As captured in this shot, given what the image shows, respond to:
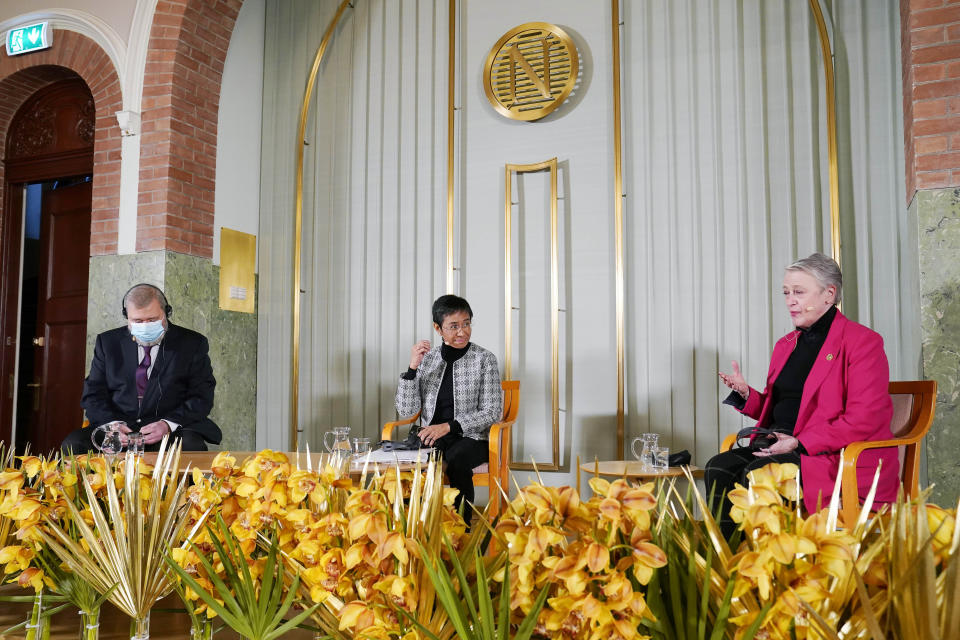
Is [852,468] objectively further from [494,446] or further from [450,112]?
[450,112]

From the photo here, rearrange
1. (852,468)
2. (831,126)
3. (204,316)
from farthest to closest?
(204,316) < (831,126) < (852,468)

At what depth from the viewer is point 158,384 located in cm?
399

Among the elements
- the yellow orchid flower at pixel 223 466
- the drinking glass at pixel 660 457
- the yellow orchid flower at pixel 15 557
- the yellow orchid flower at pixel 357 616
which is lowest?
the drinking glass at pixel 660 457

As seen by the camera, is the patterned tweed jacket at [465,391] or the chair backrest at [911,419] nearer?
the chair backrest at [911,419]

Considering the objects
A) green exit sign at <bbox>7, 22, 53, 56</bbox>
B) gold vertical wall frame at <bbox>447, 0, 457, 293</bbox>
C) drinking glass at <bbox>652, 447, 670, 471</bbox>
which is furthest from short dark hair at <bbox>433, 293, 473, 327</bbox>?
green exit sign at <bbox>7, 22, 53, 56</bbox>

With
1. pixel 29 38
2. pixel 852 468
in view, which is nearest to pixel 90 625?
pixel 852 468

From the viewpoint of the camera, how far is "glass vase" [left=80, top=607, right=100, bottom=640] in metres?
1.04

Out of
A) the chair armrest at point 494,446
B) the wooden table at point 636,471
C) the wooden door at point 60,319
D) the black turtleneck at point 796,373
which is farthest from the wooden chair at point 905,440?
the wooden door at point 60,319

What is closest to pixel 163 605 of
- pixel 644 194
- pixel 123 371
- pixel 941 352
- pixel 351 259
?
pixel 123 371

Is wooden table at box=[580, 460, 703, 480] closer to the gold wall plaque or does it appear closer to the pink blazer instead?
the pink blazer

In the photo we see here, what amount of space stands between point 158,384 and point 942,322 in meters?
3.70

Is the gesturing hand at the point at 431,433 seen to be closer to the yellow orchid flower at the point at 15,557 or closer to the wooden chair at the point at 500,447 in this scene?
the wooden chair at the point at 500,447

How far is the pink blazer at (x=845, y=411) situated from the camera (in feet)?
8.82

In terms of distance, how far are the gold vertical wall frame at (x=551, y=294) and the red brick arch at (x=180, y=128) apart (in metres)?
2.02
